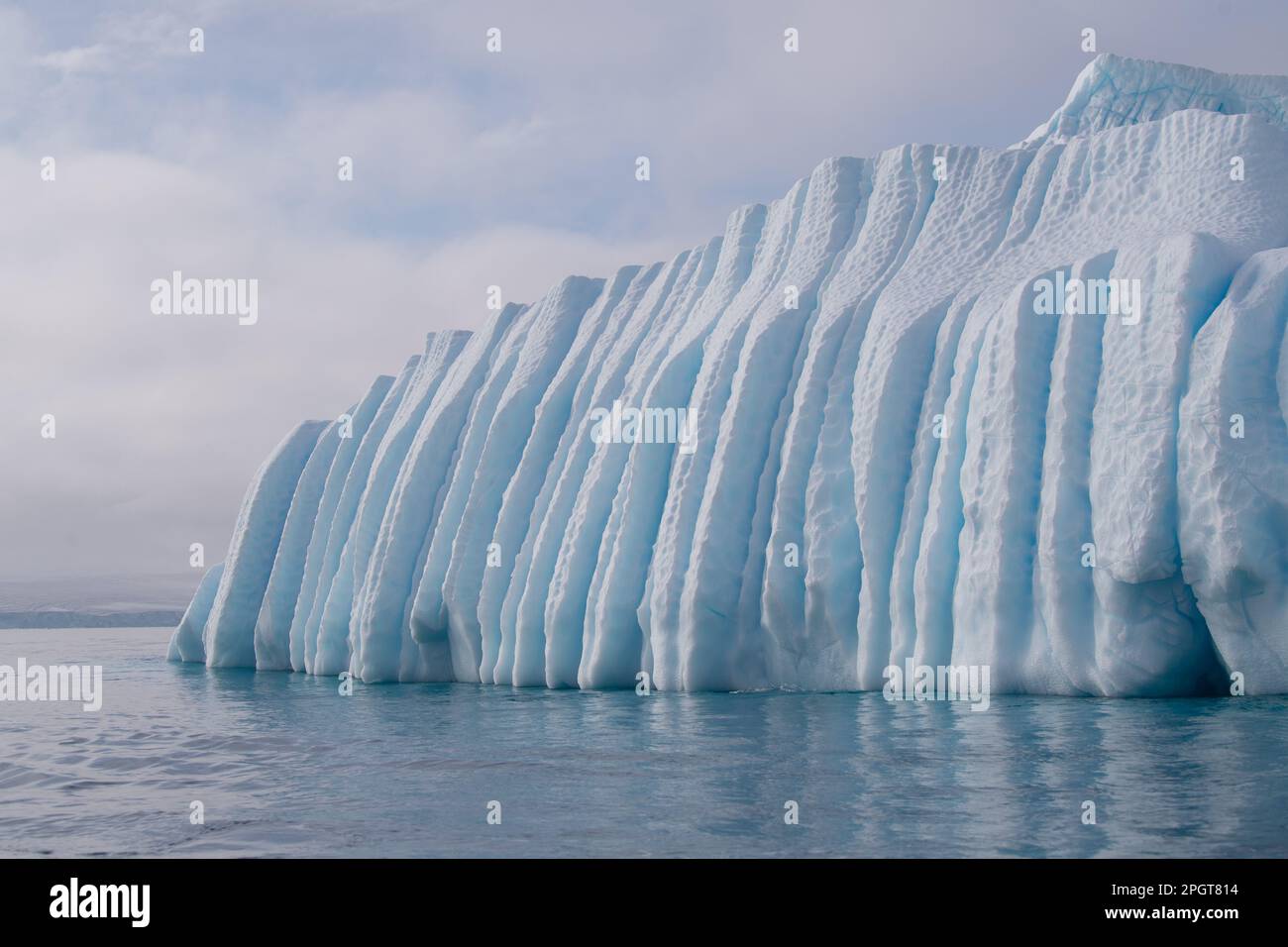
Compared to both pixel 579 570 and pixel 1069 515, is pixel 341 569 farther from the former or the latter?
pixel 1069 515

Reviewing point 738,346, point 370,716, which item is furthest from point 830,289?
point 370,716

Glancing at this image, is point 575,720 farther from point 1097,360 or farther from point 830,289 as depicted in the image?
point 830,289

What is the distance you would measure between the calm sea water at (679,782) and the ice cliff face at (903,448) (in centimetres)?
116

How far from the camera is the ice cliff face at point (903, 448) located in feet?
40.8

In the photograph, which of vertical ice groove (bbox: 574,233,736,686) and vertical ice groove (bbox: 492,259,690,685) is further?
vertical ice groove (bbox: 492,259,690,685)

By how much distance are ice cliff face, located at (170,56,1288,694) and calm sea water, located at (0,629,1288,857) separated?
1.16 m

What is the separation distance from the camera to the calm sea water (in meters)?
5.97

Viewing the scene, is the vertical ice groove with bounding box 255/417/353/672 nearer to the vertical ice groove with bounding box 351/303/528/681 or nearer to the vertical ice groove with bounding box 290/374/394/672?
the vertical ice groove with bounding box 290/374/394/672

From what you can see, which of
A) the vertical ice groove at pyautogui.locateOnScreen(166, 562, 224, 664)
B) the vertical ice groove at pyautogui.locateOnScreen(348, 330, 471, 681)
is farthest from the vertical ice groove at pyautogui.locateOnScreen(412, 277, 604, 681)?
the vertical ice groove at pyautogui.locateOnScreen(166, 562, 224, 664)

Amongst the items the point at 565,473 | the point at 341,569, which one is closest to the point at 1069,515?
the point at 565,473
